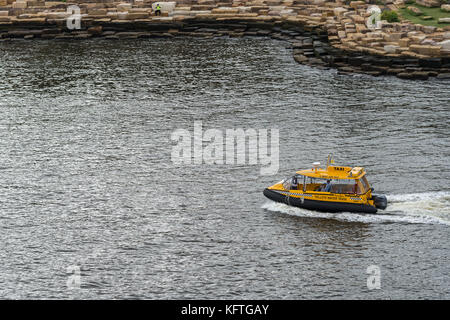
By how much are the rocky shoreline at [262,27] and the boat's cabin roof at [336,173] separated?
30784 millimetres

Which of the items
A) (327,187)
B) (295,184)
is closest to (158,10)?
(295,184)

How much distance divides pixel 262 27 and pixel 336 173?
167 feet

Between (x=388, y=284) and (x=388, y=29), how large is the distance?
48.8 metres

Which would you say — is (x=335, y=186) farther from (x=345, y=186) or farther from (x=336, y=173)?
(x=336, y=173)

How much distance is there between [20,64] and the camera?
86875 mm

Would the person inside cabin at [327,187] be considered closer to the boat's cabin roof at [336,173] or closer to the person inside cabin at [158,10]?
the boat's cabin roof at [336,173]

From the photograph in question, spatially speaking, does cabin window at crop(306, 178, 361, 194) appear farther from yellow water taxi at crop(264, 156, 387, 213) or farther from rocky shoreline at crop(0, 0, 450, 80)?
rocky shoreline at crop(0, 0, 450, 80)

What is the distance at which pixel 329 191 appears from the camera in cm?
4881

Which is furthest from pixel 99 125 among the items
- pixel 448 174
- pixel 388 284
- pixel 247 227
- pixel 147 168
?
pixel 388 284

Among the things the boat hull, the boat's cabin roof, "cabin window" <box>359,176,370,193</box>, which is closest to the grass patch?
the boat's cabin roof

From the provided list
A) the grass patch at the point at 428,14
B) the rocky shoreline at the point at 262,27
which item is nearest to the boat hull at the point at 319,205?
the rocky shoreline at the point at 262,27

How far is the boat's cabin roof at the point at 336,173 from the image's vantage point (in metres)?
48.5

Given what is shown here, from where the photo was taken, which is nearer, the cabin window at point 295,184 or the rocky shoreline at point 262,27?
the cabin window at point 295,184
